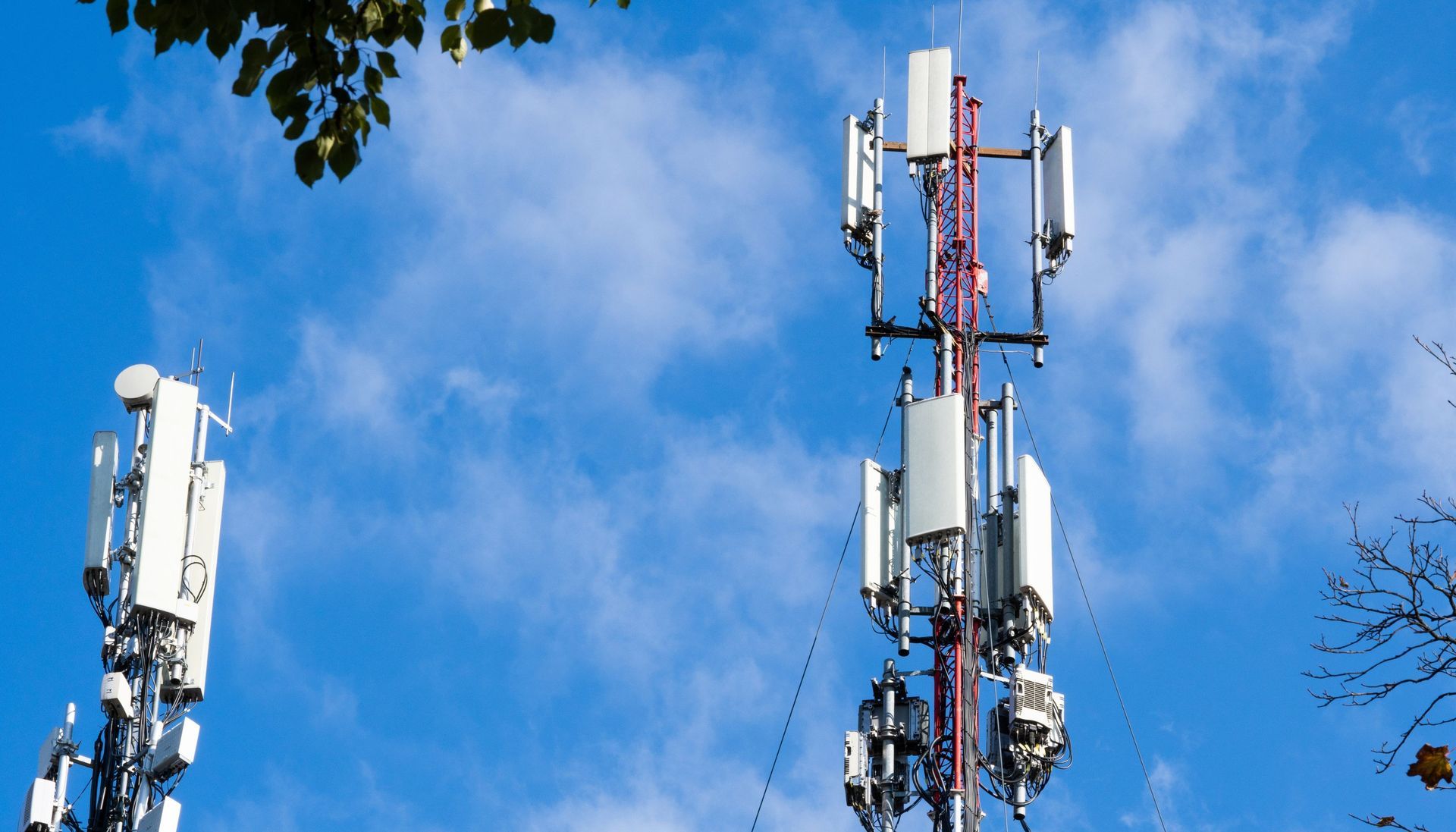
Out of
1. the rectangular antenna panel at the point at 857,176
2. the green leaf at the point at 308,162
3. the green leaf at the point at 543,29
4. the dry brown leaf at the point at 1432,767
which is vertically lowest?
the dry brown leaf at the point at 1432,767

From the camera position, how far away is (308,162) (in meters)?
12.5

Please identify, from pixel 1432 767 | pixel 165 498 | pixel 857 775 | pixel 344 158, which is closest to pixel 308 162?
pixel 344 158

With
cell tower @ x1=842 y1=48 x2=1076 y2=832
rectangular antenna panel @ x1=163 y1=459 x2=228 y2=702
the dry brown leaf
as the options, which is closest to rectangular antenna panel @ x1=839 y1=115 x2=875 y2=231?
cell tower @ x1=842 y1=48 x2=1076 y2=832

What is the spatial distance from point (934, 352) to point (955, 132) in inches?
182

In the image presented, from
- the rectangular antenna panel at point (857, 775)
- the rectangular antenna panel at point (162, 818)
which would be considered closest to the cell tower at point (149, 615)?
the rectangular antenna panel at point (162, 818)

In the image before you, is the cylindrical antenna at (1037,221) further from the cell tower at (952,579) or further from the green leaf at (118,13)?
the green leaf at (118,13)

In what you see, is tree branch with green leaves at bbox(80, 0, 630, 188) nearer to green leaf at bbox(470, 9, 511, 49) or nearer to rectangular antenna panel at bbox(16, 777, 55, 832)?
green leaf at bbox(470, 9, 511, 49)

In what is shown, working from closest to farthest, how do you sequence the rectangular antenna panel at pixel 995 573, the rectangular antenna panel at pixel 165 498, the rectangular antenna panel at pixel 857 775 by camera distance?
1. the rectangular antenna panel at pixel 857 775
2. the rectangular antenna panel at pixel 995 573
3. the rectangular antenna panel at pixel 165 498

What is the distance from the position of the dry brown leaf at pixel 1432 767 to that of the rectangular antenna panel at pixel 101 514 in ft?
103

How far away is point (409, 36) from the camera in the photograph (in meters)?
13.0

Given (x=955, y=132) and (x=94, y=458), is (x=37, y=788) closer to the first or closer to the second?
(x=94, y=458)

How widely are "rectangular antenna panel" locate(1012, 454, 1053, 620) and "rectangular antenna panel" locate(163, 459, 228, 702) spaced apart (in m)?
13.5

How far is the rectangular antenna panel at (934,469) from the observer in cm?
3694

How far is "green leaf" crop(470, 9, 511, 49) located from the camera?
12633mm
